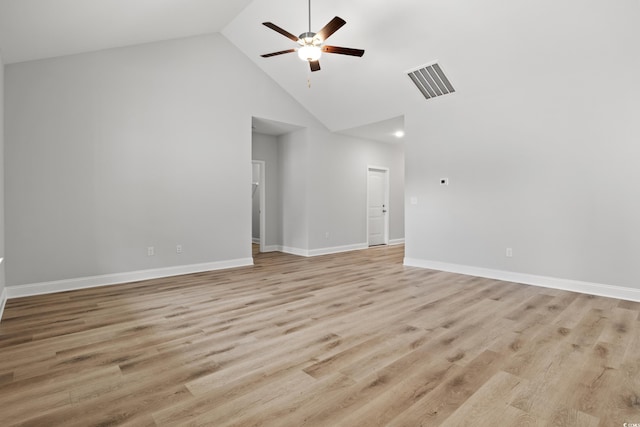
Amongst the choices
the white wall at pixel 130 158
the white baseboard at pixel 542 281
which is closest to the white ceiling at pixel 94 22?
the white wall at pixel 130 158

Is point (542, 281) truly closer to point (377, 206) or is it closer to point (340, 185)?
point (340, 185)

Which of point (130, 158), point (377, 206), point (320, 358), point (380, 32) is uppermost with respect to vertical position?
point (380, 32)

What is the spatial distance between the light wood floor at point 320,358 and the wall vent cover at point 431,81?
10.3ft

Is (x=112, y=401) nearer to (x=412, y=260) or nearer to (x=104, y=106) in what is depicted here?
(x=104, y=106)

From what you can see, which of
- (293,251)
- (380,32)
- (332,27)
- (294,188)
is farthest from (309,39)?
(293,251)

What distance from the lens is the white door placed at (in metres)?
8.28

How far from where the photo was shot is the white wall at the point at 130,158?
3907 mm

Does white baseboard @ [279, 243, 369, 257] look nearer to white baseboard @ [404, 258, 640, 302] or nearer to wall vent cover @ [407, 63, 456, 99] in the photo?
white baseboard @ [404, 258, 640, 302]

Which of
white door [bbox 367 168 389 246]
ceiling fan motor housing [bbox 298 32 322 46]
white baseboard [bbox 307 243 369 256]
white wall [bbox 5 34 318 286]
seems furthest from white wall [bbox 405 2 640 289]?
white wall [bbox 5 34 318 286]

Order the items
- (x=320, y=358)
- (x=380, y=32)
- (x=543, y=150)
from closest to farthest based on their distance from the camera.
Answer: (x=320, y=358)
(x=543, y=150)
(x=380, y=32)

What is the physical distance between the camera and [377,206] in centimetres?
847

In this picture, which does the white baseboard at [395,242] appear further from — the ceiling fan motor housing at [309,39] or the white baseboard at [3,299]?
the white baseboard at [3,299]

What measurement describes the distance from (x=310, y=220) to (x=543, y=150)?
167 inches

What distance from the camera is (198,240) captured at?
5.29 meters
